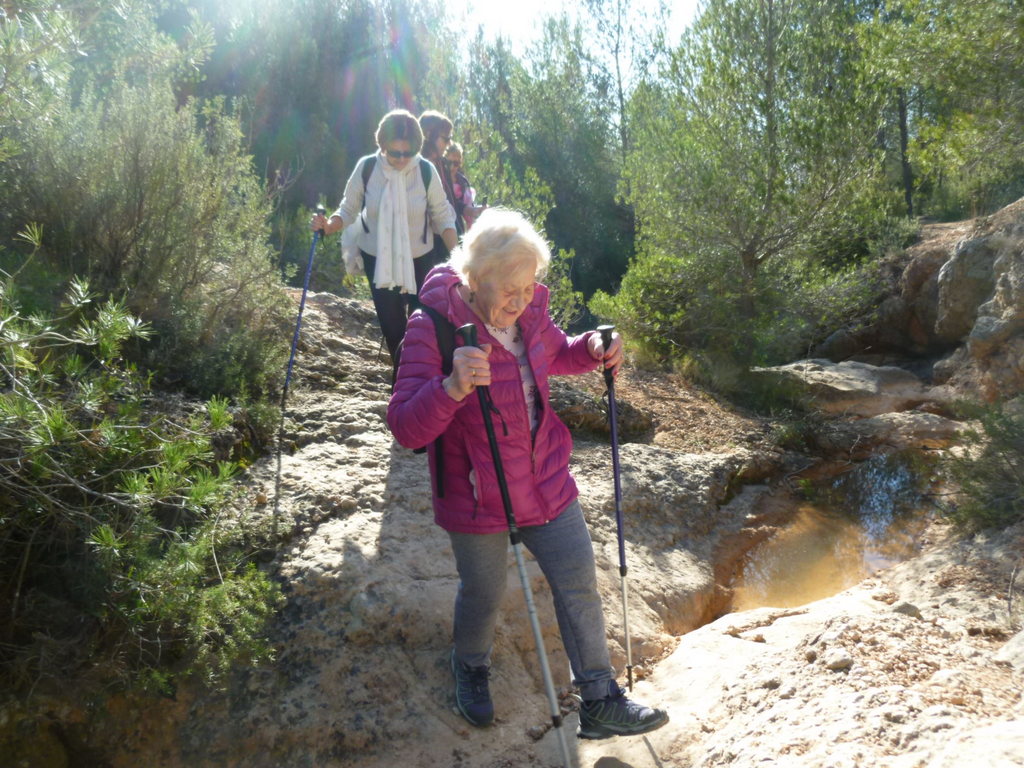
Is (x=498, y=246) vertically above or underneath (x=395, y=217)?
underneath

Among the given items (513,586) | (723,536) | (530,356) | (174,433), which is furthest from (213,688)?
(723,536)

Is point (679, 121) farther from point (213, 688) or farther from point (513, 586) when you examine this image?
point (213, 688)

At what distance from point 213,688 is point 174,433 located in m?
1.10

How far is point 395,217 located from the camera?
4.69 metres

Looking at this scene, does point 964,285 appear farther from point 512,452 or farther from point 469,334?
point 469,334

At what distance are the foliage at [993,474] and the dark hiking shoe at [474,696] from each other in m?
3.31

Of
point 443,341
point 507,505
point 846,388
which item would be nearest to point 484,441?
point 507,505

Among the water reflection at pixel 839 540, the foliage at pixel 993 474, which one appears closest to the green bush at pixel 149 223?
the water reflection at pixel 839 540

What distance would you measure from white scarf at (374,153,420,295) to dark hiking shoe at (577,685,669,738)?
9.01ft

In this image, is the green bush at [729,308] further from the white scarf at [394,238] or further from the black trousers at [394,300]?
the white scarf at [394,238]

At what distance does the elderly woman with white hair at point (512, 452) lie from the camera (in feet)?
8.75

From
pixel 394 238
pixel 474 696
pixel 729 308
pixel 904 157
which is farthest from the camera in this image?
pixel 904 157

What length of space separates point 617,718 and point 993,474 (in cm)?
342

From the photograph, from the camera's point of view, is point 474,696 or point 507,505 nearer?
point 507,505
